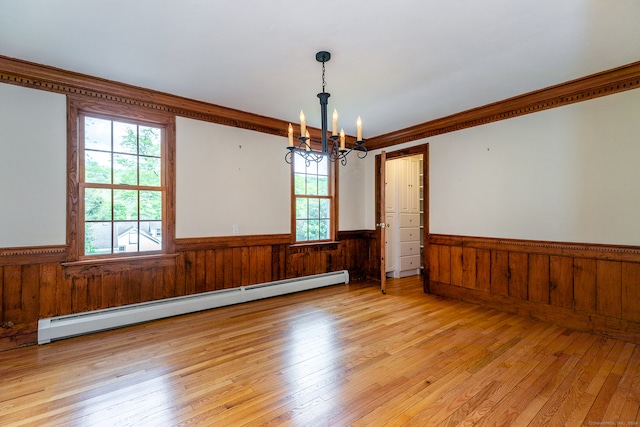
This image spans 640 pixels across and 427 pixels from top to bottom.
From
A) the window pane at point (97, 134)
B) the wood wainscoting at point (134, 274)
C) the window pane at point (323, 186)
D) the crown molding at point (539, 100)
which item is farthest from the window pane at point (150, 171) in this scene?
the crown molding at point (539, 100)

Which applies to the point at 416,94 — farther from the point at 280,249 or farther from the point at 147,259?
the point at 147,259

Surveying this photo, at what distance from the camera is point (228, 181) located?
3877 mm

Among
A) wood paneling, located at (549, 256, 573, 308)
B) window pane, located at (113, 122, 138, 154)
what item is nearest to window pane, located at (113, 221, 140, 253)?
window pane, located at (113, 122, 138, 154)

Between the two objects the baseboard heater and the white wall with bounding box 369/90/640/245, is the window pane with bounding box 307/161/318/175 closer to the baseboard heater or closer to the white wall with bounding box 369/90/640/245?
the baseboard heater

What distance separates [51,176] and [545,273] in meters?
5.30

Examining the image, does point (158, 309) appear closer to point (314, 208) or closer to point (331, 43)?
point (314, 208)

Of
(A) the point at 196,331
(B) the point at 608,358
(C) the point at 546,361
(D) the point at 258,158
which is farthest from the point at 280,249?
(B) the point at 608,358

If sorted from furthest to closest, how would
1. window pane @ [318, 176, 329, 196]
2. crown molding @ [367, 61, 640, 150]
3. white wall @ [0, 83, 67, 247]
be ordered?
Answer: window pane @ [318, 176, 329, 196]
crown molding @ [367, 61, 640, 150]
white wall @ [0, 83, 67, 247]

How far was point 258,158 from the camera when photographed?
4.16 meters

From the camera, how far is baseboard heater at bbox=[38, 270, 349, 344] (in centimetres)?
277

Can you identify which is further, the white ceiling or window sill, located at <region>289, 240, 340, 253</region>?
window sill, located at <region>289, 240, 340, 253</region>

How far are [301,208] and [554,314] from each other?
346 centimetres

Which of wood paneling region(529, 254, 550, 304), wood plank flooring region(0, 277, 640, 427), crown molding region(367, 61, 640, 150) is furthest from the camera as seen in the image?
wood paneling region(529, 254, 550, 304)

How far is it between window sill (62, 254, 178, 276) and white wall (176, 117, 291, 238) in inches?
13.2
